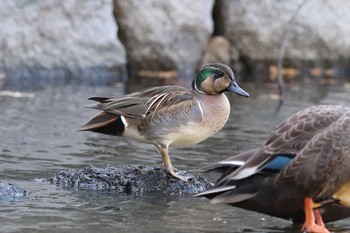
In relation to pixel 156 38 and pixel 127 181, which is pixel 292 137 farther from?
pixel 156 38

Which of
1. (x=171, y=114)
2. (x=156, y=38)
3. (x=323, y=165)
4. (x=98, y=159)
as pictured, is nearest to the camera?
(x=323, y=165)

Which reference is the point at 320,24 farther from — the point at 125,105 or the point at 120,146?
the point at 125,105

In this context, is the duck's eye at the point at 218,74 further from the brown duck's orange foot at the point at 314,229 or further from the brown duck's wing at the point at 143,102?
the brown duck's orange foot at the point at 314,229

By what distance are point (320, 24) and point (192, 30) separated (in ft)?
8.07

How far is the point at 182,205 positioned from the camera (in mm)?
7145

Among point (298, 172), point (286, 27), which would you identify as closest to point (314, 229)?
point (298, 172)

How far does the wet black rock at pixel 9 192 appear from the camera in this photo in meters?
6.91

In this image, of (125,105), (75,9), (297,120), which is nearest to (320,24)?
(75,9)

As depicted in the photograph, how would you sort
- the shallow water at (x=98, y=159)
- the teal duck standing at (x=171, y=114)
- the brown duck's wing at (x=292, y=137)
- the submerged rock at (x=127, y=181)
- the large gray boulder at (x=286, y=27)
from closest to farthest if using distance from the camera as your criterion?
1. the brown duck's wing at (x=292, y=137)
2. the shallow water at (x=98, y=159)
3. the submerged rock at (x=127, y=181)
4. the teal duck standing at (x=171, y=114)
5. the large gray boulder at (x=286, y=27)

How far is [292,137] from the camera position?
6.18 metres

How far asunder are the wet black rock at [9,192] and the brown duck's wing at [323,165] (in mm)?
2024

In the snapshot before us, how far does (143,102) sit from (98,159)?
3.68 feet

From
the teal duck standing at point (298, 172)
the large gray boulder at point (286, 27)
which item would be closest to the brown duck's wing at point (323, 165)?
the teal duck standing at point (298, 172)

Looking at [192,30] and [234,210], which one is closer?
[234,210]
